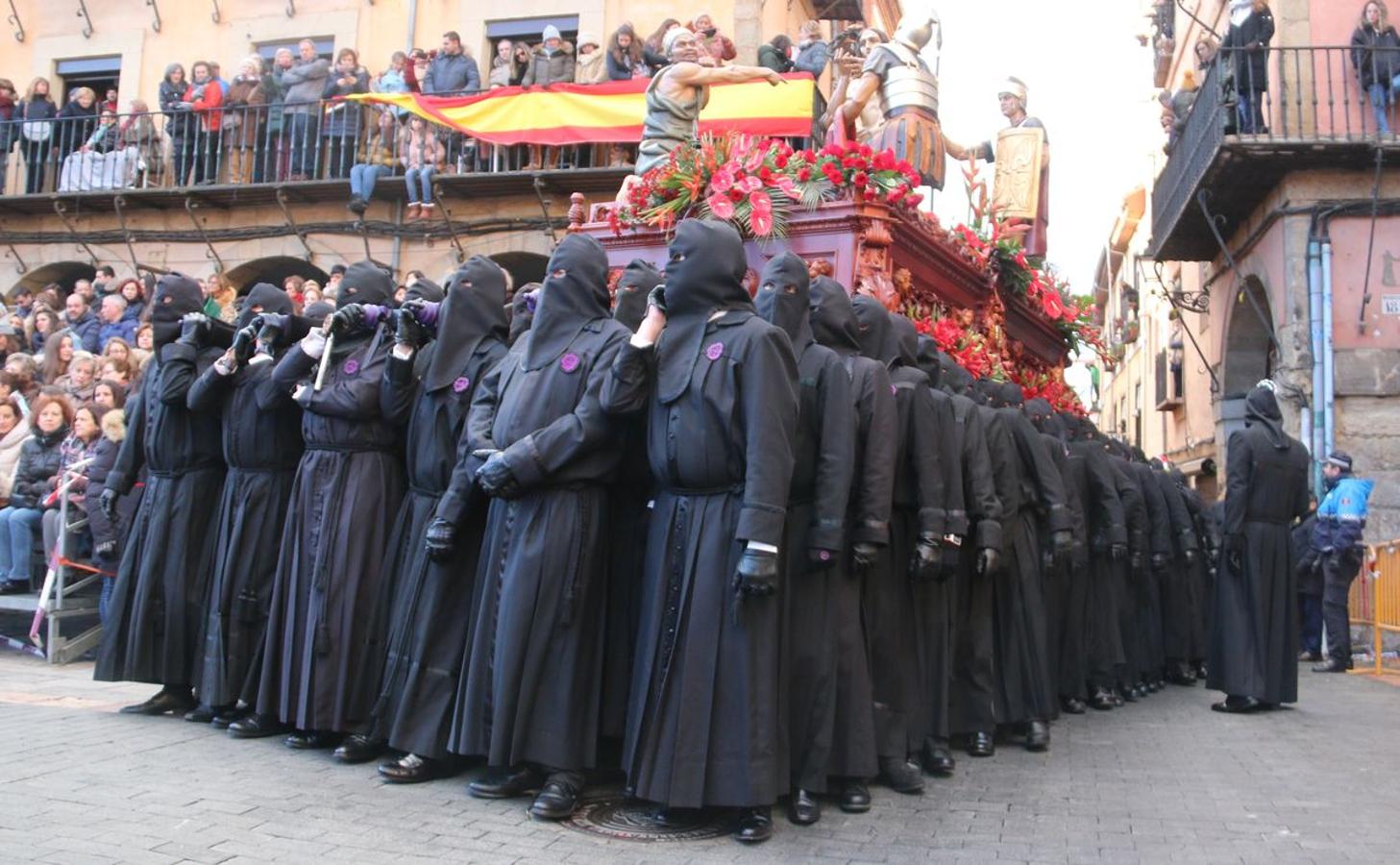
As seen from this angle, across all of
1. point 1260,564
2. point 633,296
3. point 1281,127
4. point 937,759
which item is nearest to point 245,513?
point 633,296

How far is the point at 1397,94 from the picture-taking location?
16531 mm

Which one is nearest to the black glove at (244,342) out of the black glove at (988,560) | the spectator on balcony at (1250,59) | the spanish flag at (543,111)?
the black glove at (988,560)

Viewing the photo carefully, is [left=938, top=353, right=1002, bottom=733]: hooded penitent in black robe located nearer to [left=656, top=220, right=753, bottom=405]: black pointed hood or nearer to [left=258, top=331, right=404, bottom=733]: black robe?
[left=656, top=220, right=753, bottom=405]: black pointed hood

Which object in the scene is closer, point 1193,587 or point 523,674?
point 523,674

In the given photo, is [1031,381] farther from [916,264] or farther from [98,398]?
[98,398]

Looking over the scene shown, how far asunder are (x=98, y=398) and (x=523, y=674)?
26.1 ft

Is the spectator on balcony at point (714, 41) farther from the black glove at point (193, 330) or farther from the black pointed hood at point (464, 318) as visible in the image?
the black pointed hood at point (464, 318)

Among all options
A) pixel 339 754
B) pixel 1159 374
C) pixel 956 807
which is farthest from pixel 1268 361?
pixel 339 754

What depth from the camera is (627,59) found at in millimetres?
17922

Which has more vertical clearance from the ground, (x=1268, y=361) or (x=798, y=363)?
(x=1268, y=361)

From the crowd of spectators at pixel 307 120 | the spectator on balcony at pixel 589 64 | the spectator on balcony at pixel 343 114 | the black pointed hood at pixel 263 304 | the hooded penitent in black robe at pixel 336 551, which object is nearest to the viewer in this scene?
the hooded penitent in black robe at pixel 336 551

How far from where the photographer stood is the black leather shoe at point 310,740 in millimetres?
6008

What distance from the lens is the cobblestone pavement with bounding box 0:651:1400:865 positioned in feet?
14.3

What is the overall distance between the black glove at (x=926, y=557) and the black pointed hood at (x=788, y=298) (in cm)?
105
